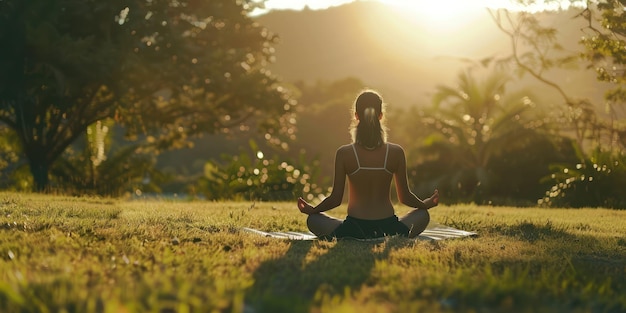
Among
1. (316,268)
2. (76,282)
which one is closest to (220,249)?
(316,268)

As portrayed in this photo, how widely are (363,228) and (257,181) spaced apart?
1133 cm

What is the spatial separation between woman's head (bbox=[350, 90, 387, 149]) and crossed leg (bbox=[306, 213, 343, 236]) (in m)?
0.89

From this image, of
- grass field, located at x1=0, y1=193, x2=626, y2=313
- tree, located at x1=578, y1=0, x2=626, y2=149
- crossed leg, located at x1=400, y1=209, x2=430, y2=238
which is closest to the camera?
grass field, located at x1=0, y1=193, x2=626, y2=313

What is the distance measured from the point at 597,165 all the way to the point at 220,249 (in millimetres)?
13889

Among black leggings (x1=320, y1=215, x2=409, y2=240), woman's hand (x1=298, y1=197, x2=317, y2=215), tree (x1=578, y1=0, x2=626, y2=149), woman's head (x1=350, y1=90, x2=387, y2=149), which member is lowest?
black leggings (x1=320, y1=215, x2=409, y2=240)

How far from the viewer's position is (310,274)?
521cm

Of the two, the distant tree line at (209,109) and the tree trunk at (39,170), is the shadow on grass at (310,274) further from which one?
the tree trunk at (39,170)

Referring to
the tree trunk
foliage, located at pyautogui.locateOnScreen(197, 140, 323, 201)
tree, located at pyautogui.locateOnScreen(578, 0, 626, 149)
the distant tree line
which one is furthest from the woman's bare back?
the tree trunk

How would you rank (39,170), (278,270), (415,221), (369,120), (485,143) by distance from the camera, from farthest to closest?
1. (485,143)
2. (39,170)
3. (415,221)
4. (369,120)
5. (278,270)

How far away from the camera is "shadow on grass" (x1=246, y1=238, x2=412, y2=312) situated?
4168 millimetres

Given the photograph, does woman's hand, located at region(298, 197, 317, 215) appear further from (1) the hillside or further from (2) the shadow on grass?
(1) the hillside

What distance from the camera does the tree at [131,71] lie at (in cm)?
1747

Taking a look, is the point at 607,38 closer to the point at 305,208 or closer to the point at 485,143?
the point at 305,208

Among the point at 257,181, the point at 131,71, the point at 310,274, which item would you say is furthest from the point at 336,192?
the point at 131,71
